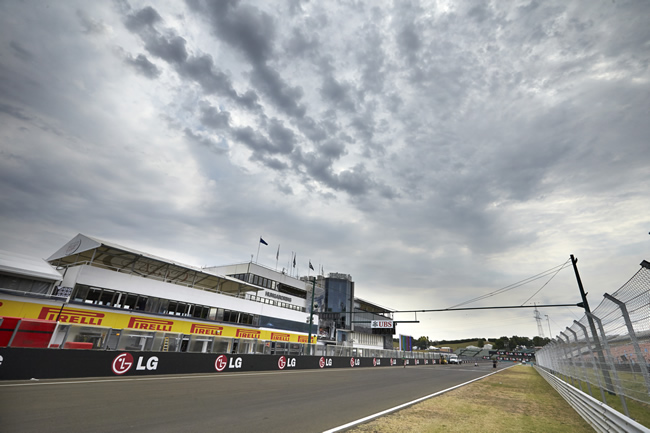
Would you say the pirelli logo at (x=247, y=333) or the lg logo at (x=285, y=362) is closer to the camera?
the lg logo at (x=285, y=362)

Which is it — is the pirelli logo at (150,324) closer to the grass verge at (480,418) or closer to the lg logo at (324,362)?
the lg logo at (324,362)

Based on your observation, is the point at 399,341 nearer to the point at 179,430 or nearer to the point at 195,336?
the point at 195,336

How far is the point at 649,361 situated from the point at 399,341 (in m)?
97.8

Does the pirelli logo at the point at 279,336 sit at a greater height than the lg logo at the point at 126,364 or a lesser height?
greater

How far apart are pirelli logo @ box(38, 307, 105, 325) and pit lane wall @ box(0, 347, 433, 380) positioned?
1385 cm

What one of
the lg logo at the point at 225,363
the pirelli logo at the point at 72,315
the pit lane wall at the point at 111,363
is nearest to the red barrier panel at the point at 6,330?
the pirelli logo at the point at 72,315

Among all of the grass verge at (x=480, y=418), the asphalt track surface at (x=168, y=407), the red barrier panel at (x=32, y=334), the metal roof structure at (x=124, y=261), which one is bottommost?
the asphalt track surface at (x=168, y=407)

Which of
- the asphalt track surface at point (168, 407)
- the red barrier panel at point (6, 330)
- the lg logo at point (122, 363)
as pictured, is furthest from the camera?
the red barrier panel at point (6, 330)

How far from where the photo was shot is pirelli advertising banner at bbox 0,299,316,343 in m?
20.2

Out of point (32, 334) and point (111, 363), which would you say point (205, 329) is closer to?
point (32, 334)

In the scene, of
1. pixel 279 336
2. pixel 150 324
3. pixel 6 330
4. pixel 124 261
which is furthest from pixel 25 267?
pixel 279 336

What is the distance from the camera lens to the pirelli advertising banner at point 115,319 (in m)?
20.2

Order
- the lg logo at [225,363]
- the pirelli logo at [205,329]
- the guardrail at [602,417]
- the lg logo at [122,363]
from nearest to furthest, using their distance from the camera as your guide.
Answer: the guardrail at [602,417] < the lg logo at [122,363] < the lg logo at [225,363] < the pirelli logo at [205,329]

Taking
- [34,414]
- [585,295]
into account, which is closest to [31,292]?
[34,414]
